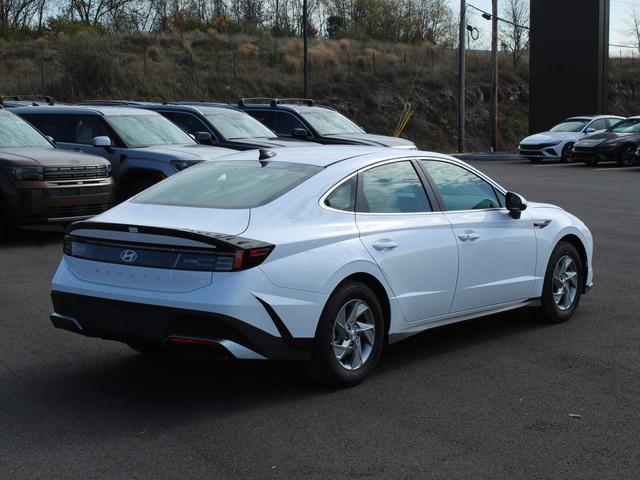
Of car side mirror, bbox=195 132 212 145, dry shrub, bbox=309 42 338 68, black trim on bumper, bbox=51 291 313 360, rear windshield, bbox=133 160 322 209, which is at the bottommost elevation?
black trim on bumper, bbox=51 291 313 360

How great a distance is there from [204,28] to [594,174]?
153 ft

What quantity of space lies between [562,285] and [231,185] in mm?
3222

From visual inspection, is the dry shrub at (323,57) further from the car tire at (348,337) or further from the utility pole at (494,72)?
the car tire at (348,337)

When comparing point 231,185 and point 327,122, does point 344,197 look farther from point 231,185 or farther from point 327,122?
point 327,122

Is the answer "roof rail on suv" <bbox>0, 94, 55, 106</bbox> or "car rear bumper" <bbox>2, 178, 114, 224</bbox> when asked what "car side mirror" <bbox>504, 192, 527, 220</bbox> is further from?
"roof rail on suv" <bbox>0, 94, 55, 106</bbox>

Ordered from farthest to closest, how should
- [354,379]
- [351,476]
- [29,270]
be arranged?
[29,270] < [354,379] < [351,476]

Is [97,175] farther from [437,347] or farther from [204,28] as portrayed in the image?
[204,28]

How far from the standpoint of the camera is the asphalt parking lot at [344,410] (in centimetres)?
501

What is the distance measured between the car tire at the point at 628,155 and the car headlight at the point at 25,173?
Answer: 2131 cm

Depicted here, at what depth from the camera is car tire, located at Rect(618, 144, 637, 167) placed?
97.7 ft

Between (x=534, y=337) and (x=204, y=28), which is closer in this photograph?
(x=534, y=337)

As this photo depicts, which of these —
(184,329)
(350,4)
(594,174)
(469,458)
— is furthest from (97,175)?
(350,4)

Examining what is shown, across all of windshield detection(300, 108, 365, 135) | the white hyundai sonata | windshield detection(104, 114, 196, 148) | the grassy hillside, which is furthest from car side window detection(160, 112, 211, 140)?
the grassy hillside

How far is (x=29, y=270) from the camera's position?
434 inches
